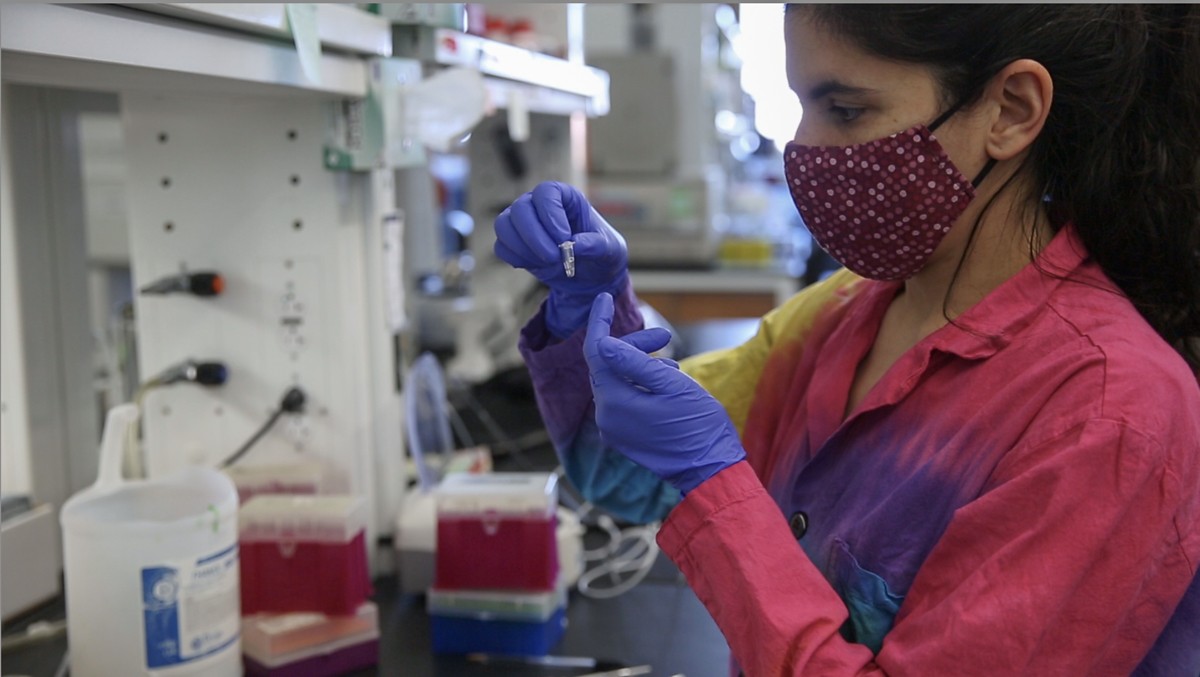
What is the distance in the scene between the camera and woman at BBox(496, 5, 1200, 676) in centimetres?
75

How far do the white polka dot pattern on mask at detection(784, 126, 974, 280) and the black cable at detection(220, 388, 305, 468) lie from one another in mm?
745

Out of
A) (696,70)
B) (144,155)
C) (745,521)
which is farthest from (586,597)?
(696,70)

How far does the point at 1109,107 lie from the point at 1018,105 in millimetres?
79

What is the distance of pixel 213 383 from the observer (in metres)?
1.45

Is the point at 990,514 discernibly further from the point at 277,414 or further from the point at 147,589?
the point at 277,414

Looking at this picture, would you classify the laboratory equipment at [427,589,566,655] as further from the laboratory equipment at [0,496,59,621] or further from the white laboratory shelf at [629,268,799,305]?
the white laboratory shelf at [629,268,799,305]

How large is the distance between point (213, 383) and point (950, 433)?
963 mm

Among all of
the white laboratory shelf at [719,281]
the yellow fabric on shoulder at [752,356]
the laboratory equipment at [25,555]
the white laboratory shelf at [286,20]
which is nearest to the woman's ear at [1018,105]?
the yellow fabric on shoulder at [752,356]

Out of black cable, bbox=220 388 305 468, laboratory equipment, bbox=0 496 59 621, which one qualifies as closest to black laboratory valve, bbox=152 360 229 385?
black cable, bbox=220 388 305 468

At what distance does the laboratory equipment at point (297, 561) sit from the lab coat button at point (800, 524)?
52cm

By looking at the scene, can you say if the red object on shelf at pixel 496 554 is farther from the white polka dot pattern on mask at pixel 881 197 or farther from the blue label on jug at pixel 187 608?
the white polka dot pattern on mask at pixel 881 197

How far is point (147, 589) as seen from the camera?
1042 mm

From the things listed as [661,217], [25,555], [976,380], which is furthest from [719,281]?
[976,380]

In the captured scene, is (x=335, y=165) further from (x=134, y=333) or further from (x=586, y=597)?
(x=586, y=597)
